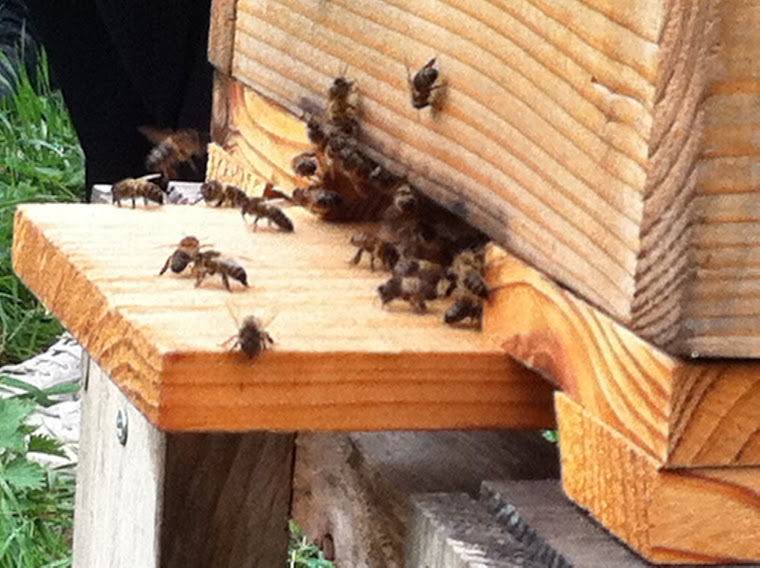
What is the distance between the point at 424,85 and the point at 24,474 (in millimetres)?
2863

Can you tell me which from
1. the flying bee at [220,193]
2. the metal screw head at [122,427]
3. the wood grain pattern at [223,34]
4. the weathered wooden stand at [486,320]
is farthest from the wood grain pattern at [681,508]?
the wood grain pattern at [223,34]

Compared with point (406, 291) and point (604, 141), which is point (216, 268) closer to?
point (406, 291)

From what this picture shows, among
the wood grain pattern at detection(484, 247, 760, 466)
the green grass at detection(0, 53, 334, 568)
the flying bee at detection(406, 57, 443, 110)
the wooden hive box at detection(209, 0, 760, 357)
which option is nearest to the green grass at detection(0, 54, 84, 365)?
the green grass at detection(0, 53, 334, 568)

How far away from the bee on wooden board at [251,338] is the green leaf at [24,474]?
289 cm

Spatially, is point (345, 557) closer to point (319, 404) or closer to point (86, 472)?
point (86, 472)

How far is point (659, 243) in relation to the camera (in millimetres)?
1474

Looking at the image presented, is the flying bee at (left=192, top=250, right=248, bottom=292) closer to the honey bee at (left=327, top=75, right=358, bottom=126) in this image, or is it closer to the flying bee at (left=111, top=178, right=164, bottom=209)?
the honey bee at (left=327, top=75, right=358, bottom=126)

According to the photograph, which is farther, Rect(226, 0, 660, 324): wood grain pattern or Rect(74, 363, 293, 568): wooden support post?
Rect(74, 363, 293, 568): wooden support post

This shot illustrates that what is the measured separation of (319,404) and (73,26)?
14.0 feet

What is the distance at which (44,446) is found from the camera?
15.5ft

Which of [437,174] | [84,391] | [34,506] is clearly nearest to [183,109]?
[34,506]

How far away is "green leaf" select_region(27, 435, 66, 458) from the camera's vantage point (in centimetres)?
470

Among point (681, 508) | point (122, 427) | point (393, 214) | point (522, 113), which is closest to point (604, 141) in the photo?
point (522, 113)

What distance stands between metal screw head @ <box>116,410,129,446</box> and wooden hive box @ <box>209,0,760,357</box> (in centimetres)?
49
